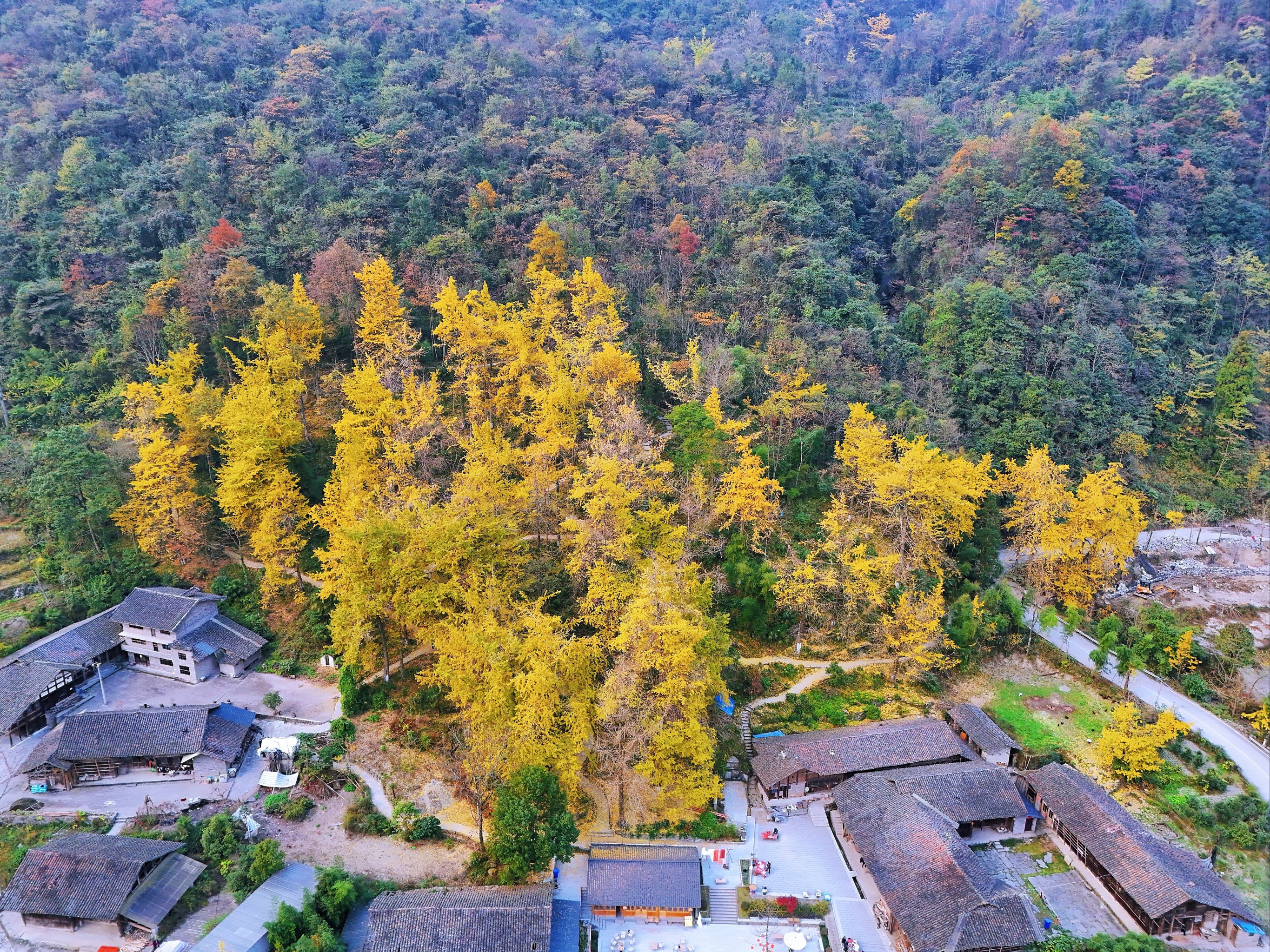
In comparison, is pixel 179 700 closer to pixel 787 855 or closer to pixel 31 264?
pixel 787 855

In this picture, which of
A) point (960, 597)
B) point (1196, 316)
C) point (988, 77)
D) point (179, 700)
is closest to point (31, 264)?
point (179, 700)

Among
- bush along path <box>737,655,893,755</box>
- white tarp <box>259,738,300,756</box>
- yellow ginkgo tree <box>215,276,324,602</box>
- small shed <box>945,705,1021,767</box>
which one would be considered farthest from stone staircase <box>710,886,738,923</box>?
yellow ginkgo tree <box>215,276,324,602</box>

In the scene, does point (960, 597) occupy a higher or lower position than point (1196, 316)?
lower

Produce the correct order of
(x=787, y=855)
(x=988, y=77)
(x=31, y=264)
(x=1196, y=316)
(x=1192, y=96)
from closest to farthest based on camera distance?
(x=787, y=855), (x=31, y=264), (x=1196, y=316), (x=1192, y=96), (x=988, y=77)

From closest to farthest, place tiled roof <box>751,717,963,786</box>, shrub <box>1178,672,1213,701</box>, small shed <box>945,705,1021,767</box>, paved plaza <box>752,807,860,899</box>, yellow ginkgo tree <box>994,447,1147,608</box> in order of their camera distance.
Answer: paved plaza <box>752,807,860,899</box>
tiled roof <box>751,717,963,786</box>
small shed <box>945,705,1021,767</box>
shrub <box>1178,672,1213,701</box>
yellow ginkgo tree <box>994,447,1147,608</box>

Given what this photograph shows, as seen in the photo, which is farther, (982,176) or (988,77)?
(988,77)

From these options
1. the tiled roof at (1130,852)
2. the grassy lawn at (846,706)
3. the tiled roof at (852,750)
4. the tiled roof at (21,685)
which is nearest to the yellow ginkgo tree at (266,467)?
the tiled roof at (21,685)

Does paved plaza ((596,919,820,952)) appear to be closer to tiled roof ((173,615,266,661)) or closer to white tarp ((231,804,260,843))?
white tarp ((231,804,260,843))
